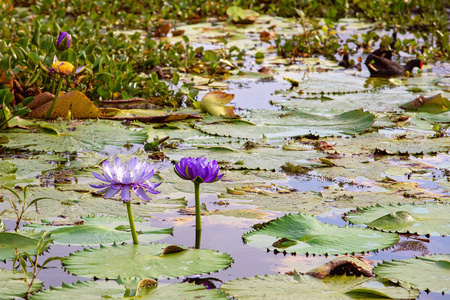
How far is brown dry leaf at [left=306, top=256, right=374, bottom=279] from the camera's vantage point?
1631 mm

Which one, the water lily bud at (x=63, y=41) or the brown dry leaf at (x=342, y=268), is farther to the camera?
the water lily bud at (x=63, y=41)

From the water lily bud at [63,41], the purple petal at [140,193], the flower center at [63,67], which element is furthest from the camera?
the water lily bud at [63,41]

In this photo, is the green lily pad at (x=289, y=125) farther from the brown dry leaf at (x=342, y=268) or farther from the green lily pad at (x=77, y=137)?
the brown dry leaf at (x=342, y=268)

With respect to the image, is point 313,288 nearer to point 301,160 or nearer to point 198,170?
point 198,170

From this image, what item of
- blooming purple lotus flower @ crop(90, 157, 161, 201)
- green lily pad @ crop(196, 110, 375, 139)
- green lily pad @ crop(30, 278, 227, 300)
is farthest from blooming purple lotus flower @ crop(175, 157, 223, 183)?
green lily pad @ crop(196, 110, 375, 139)

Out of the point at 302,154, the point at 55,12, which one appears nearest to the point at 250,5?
the point at 55,12

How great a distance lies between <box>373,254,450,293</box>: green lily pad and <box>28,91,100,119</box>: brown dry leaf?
6.75ft

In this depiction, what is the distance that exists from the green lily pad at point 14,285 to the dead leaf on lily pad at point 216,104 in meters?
2.07

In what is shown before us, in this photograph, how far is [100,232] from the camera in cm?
184

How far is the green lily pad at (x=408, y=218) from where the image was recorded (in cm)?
196

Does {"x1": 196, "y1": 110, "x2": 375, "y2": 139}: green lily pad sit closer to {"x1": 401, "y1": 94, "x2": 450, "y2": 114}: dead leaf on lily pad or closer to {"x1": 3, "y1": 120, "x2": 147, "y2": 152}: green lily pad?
{"x1": 3, "y1": 120, "x2": 147, "y2": 152}: green lily pad

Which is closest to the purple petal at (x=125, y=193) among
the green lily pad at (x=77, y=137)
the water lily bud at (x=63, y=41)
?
the green lily pad at (x=77, y=137)

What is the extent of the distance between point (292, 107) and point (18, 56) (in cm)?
157

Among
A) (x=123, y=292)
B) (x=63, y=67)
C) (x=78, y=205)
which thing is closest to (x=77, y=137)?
(x=63, y=67)
